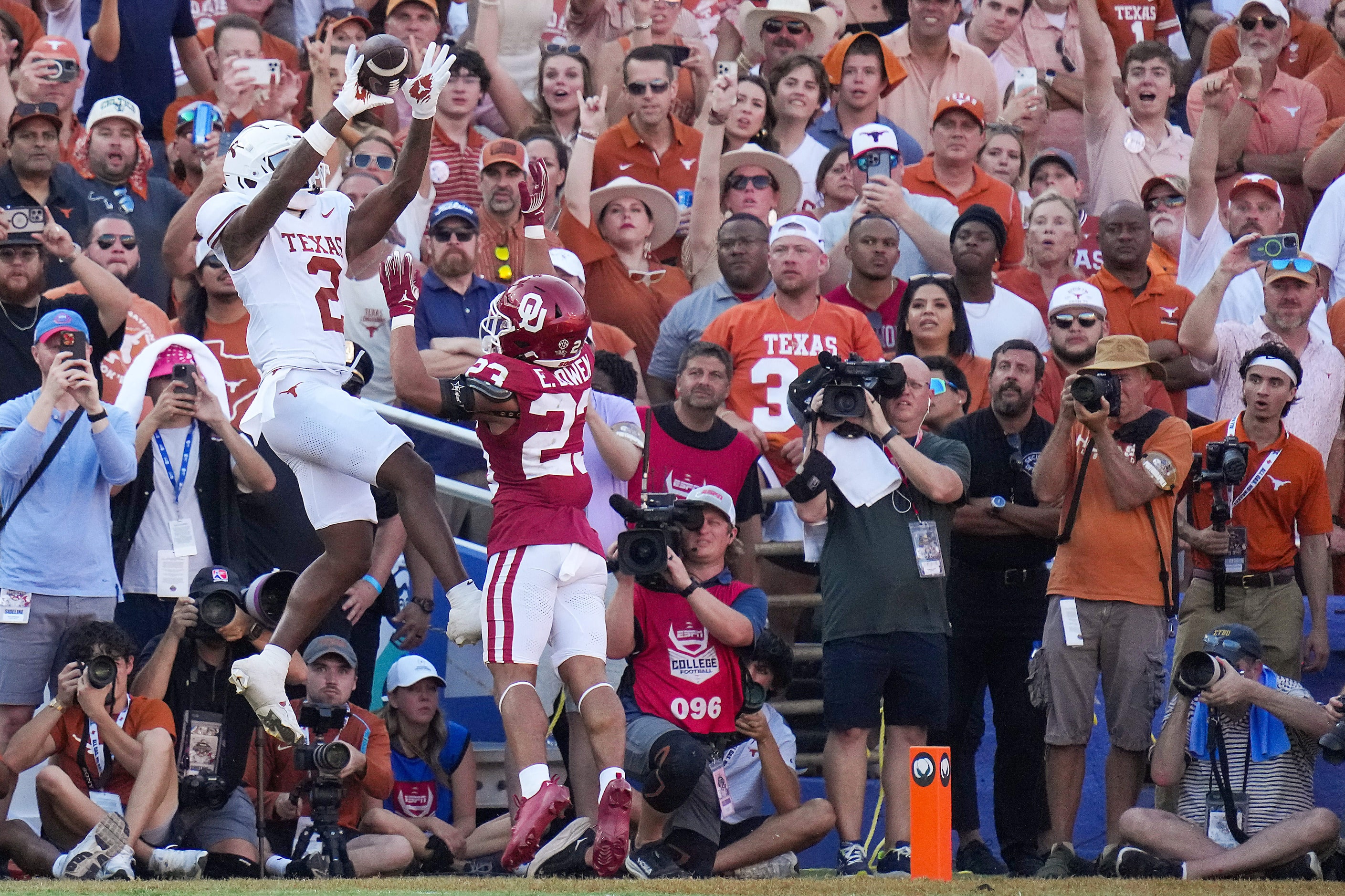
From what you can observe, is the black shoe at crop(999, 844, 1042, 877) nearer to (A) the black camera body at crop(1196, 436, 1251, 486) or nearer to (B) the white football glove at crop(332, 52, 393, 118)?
(A) the black camera body at crop(1196, 436, 1251, 486)

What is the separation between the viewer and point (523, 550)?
694cm

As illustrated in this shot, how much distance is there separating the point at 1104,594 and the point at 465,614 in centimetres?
300

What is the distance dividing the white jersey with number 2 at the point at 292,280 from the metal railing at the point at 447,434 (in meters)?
2.06

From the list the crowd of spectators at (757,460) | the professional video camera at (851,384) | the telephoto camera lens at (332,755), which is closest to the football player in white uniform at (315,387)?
the crowd of spectators at (757,460)

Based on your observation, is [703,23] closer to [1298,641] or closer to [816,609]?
[816,609]

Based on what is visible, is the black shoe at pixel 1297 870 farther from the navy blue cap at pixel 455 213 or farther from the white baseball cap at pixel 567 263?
the navy blue cap at pixel 455 213

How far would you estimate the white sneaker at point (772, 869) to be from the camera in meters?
7.92

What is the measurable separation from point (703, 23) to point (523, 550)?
23.7 ft

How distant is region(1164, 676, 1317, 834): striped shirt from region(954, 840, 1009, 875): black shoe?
2.82 ft

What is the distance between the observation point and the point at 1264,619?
852cm

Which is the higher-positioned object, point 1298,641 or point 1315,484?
point 1315,484

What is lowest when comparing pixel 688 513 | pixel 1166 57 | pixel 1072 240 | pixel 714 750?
pixel 714 750

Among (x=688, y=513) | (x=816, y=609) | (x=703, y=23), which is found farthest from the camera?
(x=703, y=23)

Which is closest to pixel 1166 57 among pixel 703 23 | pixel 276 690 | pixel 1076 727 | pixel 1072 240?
pixel 1072 240
